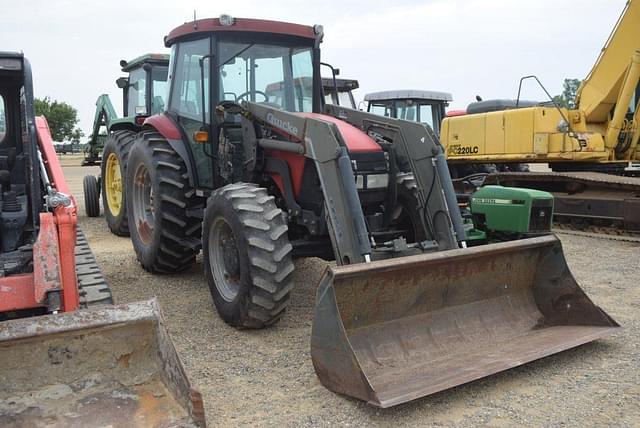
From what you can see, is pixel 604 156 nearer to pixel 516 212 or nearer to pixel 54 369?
pixel 516 212

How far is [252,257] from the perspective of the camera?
4.43 meters

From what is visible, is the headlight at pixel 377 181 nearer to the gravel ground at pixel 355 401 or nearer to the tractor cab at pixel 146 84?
the gravel ground at pixel 355 401

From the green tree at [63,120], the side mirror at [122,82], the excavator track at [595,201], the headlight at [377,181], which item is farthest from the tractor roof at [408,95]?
the green tree at [63,120]

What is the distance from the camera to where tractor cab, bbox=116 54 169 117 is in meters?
10.1

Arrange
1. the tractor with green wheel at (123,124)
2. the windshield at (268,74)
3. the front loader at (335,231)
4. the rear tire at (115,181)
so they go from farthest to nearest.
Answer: the tractor with green wheel at (123,124) → the rear tire at (115,181) → the windshield at (268,74) → the front loader at (335,231)

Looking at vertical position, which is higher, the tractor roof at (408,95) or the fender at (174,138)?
the tractor roof at (408,95)

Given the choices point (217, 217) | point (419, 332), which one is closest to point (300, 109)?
point (217, 217)

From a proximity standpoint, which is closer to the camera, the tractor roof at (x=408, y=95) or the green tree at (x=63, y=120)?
the tractor roof at (x=408, y=95)

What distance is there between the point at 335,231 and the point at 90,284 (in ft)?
5.54

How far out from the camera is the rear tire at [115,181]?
891 cm

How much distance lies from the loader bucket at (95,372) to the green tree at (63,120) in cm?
5859

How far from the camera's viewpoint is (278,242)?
447 cm

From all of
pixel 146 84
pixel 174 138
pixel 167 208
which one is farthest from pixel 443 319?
pixel 146 84

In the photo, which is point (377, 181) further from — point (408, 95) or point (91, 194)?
point (408, 95)
